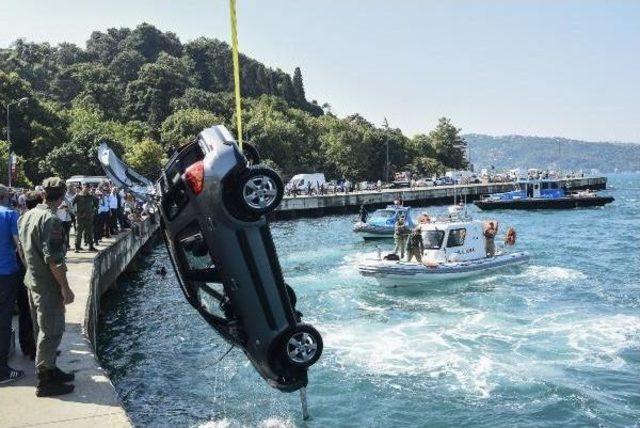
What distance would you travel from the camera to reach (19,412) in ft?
23.7

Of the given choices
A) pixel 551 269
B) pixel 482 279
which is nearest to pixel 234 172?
pixel 482 279

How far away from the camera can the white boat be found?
23359 mm

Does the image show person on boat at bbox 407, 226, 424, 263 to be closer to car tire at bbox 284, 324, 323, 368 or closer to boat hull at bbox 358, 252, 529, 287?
boat hull at bbox 358, 252, 529, 287

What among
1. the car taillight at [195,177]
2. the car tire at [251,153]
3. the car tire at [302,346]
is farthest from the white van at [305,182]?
the car taillight at [195,177]

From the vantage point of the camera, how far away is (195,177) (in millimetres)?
7520

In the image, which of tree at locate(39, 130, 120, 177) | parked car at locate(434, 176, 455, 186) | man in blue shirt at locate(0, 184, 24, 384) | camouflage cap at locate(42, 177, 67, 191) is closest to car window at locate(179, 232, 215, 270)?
camouflage cap at locate(42, 177, 67, 191)

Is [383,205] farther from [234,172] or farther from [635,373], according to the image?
[234,172]

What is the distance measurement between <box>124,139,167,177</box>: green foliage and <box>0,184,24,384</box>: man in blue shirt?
59.2 m

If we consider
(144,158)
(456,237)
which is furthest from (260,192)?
(144,158)

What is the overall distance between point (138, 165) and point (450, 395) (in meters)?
58.1

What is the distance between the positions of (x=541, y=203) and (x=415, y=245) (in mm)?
47253

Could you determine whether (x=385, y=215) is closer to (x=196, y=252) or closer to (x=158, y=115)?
(x=196, y=252)

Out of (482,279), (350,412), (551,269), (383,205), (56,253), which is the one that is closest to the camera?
(56,253)

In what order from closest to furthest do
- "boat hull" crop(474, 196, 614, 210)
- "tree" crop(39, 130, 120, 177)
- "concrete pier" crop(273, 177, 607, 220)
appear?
"tree" crop(39, 130, 120, 177)
"concrete pier" crop(273, 177, 607, 220)
"boat hull" crop(474, 196, 614, 210)
